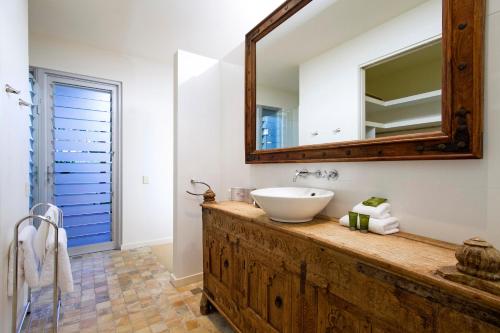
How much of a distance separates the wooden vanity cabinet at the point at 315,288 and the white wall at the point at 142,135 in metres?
1.95

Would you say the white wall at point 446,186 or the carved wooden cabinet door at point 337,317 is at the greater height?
the white wall at point 446,186

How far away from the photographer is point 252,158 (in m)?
2.05

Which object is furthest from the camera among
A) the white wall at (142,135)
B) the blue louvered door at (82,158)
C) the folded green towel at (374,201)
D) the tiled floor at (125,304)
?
the white wall at (142,135)

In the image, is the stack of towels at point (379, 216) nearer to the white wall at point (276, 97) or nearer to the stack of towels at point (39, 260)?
the white wall at point (276, 97)

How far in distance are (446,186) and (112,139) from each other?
11.3 ft

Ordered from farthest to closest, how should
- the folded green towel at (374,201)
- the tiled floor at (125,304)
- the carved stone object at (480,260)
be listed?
the tiled floor at (125,304) < the folded green towel at (374,201) < the carved stone object at (480,260)

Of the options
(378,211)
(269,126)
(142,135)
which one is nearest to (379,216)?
(378,211)

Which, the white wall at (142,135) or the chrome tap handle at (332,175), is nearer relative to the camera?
the chrome tap handle at (332,175)

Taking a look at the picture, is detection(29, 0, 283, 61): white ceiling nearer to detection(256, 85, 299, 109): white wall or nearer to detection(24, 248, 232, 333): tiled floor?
detection(256, 85, 299, 109): white wall

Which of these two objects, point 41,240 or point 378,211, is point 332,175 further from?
point 41,240

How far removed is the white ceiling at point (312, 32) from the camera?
49.4 inches

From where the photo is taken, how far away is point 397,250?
2.76 feet

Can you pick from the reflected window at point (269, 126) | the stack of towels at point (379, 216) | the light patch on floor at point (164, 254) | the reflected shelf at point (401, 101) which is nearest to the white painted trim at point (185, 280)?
the light patch on floor at point (164, 254)

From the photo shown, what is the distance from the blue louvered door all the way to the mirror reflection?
227 cm
